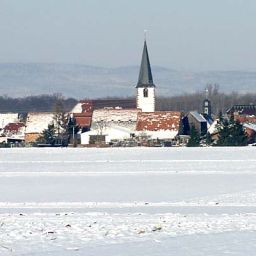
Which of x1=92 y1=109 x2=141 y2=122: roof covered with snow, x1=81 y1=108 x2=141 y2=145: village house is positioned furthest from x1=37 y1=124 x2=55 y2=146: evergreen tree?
x1=92 y1=109 x2=141 y2=122: roof covered with snow

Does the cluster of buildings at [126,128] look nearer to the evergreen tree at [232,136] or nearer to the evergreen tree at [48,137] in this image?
the evergreen tree at [48,137]

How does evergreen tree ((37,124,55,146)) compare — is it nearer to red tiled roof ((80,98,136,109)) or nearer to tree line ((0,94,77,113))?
red tiled roof ((80,98,136,109))

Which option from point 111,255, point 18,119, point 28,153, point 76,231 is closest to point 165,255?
point 111,255

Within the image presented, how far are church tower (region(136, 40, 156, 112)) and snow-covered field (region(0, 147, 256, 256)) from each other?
53089mm

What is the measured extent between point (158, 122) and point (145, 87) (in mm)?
22263

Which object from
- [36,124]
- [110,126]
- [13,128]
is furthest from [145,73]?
[36,124]

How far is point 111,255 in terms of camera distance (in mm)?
Answer: 10391

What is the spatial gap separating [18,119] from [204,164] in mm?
64269

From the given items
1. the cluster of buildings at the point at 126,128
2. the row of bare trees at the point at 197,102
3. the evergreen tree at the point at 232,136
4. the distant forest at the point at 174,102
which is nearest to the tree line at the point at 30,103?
the distant forest at the point at 174,102

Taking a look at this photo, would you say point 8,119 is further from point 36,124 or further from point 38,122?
point 36,124

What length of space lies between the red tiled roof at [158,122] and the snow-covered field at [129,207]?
31.2 meters

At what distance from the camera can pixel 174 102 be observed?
152 metres

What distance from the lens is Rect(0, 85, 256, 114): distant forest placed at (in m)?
142

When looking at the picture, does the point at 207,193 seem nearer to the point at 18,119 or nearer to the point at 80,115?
the point at 80,115
